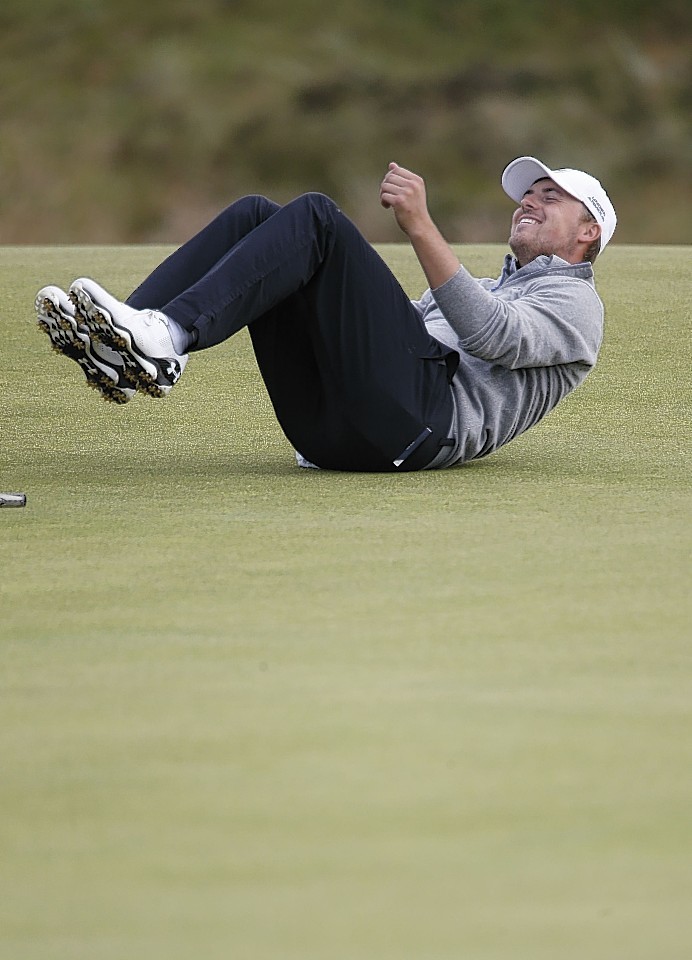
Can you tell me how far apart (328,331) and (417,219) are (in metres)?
0.24

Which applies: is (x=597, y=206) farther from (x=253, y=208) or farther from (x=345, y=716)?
(x=345, y=716)

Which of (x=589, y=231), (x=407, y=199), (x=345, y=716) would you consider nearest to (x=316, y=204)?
(x=407, y=199)

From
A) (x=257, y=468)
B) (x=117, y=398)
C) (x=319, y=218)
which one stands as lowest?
(x=257, y=468)

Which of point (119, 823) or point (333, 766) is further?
point (333, 766)

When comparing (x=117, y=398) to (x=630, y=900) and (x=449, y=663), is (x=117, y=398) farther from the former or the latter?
(x=630, y=900)

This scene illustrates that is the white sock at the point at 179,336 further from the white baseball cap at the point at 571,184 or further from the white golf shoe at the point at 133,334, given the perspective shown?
the white baseball cap at the point at 571,184

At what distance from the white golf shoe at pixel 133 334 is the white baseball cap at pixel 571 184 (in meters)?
0.79

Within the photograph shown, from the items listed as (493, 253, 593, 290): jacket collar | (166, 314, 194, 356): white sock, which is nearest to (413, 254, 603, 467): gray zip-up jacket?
(493, 253, 593, 290): jacket collar

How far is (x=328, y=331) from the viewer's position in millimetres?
2467

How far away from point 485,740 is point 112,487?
1301 mm

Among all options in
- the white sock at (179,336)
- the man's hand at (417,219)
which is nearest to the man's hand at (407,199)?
the man's hand at (417,219)

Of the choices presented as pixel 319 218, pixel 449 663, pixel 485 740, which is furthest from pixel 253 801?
pixel 319 218

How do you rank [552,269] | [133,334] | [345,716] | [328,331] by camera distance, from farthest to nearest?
1. [552,269]
2. [328,331]
3. [133,334]
4. [345,716]

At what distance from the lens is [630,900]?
3.03 feet
